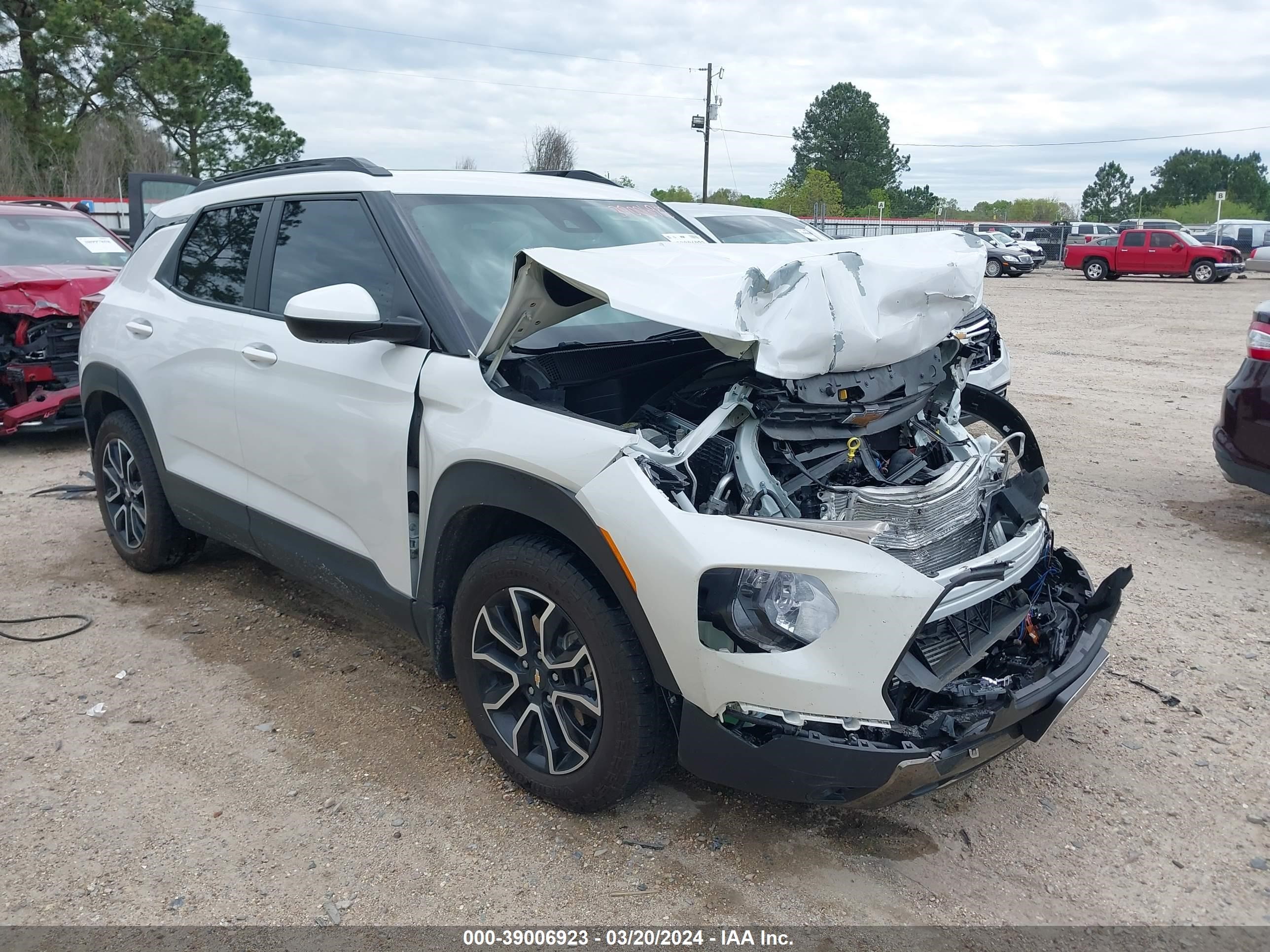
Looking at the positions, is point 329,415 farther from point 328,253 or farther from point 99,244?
point 99,244

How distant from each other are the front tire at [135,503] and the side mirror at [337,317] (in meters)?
2.05

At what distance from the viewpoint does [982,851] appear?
2.86 m

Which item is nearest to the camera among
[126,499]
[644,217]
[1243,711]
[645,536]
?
[645,536]

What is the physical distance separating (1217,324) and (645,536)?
18.3 metres

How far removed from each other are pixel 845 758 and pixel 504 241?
219 cm

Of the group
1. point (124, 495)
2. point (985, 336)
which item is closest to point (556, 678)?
point (124, 495)

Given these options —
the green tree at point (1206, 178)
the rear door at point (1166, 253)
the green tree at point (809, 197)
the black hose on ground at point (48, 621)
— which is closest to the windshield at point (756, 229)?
the black hose on ground at point (48, 621)

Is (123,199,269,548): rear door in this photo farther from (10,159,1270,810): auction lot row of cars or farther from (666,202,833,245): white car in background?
(666,202,833,245): white car in background

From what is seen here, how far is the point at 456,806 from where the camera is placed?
3.08m

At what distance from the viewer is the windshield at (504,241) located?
3.32 metres

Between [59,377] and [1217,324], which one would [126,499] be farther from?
[1217,324]

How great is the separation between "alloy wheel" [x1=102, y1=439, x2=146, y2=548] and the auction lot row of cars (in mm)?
932

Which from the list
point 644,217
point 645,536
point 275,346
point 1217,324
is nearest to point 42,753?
point 275,346

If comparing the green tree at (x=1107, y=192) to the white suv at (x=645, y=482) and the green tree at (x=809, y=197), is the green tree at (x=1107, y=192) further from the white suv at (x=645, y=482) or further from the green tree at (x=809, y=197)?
the white suv at (x=645, y=482)
